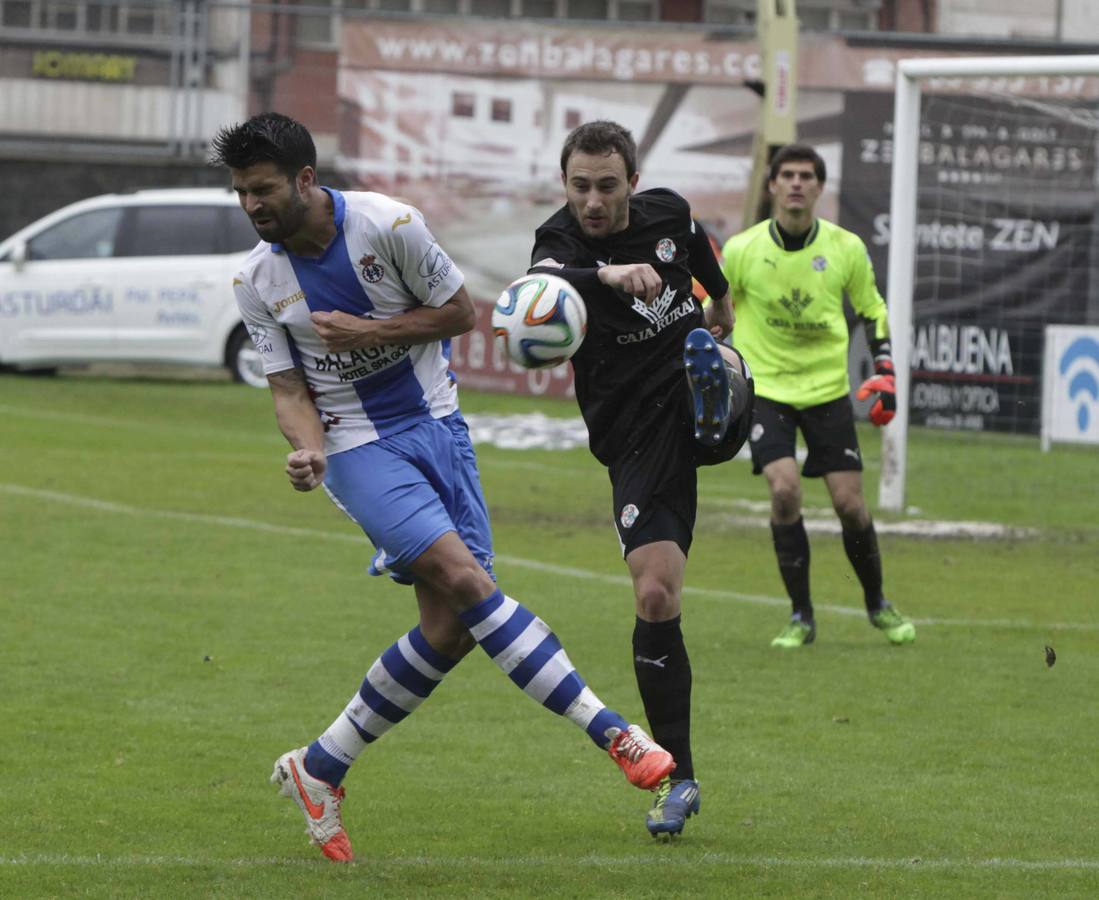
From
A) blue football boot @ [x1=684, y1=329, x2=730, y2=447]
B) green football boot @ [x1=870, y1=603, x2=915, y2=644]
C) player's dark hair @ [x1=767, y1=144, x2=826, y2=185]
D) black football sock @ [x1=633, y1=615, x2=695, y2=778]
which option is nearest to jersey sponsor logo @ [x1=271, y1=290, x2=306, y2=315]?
blue football boot @ [x1=684, y1=329, x2=730, y2=447]

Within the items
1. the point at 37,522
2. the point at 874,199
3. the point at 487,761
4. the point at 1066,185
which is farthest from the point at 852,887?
the point at 874,199

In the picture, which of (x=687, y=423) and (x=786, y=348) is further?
(x=786, y=348)

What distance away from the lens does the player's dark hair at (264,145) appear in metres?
5.38

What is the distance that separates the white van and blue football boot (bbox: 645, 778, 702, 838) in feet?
57.2

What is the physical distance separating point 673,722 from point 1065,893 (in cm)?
133

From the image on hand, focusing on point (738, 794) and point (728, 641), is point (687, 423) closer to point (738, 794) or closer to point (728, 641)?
point (738, 794)

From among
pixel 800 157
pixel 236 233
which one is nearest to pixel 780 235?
pixel 800 157

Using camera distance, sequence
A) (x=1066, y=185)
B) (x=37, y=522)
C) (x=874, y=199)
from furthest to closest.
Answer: (x=874, y=199) < (x=1066, y=185) < (x=37, y=522)

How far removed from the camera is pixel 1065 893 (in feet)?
17.0

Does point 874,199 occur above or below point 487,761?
above

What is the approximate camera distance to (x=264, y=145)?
5.39 metres

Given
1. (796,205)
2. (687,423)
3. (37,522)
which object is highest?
(796,205)

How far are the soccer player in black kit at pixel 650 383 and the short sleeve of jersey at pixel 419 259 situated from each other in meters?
0.33

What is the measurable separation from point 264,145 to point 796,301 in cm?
477
